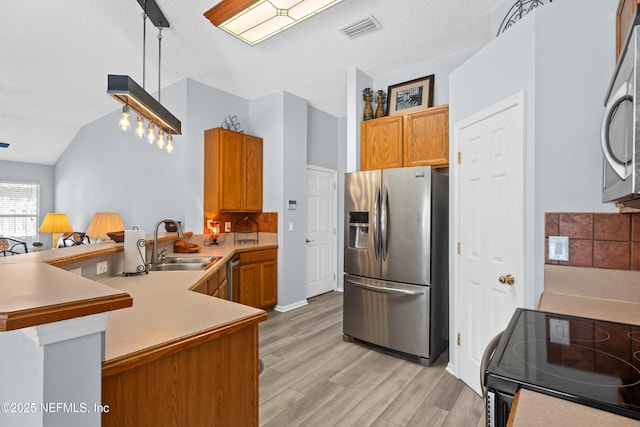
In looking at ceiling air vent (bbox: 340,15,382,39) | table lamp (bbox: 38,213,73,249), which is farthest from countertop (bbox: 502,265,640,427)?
table lamp (bbox: 38,213,73,249)

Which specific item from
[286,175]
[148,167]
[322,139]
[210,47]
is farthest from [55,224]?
[322,139]

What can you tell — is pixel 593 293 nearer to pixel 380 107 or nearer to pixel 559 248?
pixel 559 248

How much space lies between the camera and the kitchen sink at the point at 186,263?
264 cm

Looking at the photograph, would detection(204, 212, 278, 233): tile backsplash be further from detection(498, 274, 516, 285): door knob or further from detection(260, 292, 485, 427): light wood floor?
detection(498, 274, 516, 285): door knob

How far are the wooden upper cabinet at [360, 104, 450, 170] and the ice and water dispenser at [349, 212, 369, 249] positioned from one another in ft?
1.83

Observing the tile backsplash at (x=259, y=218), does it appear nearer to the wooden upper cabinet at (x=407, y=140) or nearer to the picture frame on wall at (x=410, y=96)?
the wooden upper cabinet at (x=407, y=140)

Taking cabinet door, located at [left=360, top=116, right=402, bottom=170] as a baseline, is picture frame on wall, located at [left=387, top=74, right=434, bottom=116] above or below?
above

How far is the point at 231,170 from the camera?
404cm

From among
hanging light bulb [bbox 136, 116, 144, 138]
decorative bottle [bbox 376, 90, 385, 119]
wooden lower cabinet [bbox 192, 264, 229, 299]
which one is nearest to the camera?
wooden lower cabinet [bbox 192, 264, 229, 299]

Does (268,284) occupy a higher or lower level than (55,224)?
lower

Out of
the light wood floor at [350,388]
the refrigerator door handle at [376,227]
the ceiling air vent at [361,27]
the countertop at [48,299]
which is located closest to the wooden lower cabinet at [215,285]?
the light wood floor at [350,388]

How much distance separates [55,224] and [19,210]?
1569 mm

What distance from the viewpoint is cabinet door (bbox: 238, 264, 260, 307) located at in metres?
3.81

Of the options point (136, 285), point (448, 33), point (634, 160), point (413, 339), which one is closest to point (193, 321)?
point (136, 285)
